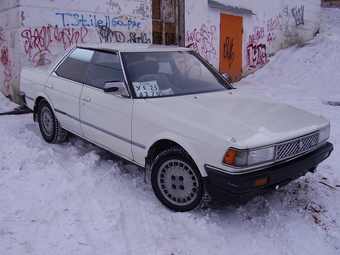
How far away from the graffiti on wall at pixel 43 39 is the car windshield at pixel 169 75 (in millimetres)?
3969

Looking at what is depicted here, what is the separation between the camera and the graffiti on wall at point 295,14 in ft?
47.6

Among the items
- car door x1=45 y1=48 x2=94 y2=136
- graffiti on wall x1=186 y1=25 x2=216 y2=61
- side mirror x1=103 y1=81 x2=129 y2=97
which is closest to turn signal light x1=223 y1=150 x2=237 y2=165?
side mirror x1=103 y1=81 x2=129 y2=97

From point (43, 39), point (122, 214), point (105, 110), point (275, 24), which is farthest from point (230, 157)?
point (275, 24)

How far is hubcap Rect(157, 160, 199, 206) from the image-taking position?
3.49m

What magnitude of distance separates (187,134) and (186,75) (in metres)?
1.37

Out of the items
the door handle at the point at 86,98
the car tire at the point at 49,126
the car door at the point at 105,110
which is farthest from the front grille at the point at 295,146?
the car tire at the point at 49,126

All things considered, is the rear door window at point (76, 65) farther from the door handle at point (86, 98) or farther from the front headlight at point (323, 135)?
the front headlight at point (323, 135)

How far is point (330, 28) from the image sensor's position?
18.3 metres

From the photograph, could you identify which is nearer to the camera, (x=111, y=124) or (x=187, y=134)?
(x=187, y=134)

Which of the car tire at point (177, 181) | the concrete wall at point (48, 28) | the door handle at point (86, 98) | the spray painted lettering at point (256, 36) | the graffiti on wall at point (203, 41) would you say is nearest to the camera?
the car tire at point (177, 181)

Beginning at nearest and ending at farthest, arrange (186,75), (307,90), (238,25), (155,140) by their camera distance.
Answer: (155,140) → (186,75) → (307,90) → (238,25)

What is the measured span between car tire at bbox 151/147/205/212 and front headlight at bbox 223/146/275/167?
1.31 ft

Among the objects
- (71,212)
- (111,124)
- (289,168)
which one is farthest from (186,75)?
(71,212)

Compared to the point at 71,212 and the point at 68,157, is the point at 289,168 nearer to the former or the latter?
the point at 71,212
